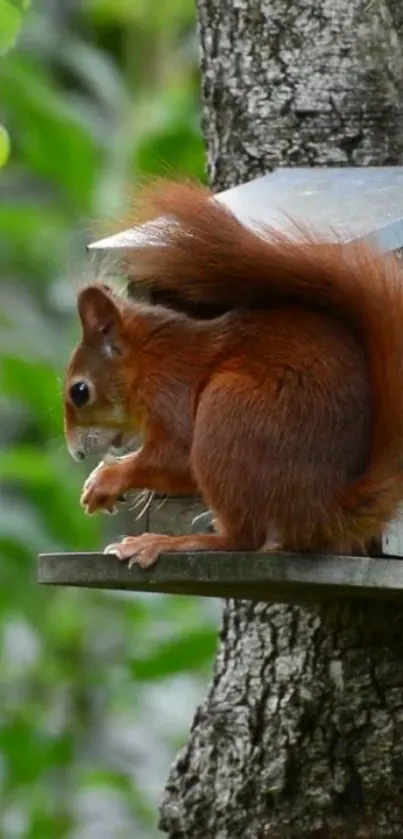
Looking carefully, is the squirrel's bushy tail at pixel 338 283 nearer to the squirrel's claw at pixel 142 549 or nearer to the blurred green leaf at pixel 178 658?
the squirrel's claw at pixel 142 549

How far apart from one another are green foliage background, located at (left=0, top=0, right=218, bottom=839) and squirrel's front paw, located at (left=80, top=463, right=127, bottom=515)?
0.85 metres

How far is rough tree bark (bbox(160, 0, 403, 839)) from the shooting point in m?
2.79

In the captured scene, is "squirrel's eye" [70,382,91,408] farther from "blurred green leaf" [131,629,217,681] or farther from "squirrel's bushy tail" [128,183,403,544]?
"blurred green leaf" [131,629,217,681]

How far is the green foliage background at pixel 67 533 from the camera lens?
3736 millimetres

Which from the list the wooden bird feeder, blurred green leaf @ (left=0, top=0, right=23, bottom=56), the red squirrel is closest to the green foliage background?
the wooden bird feeder

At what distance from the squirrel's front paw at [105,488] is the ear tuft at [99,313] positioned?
17cm

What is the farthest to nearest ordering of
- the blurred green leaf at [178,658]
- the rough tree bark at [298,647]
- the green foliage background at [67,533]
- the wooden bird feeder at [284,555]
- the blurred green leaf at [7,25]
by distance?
the green foliage background at [67,533] < the blurred green leaf at [178,658] < the rough tree bark at [298,647] < the wooden bird feeder at [284,555] < the blurred green leaf at [7,25]

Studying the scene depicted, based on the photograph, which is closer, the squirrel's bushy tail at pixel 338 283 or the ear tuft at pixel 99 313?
the squirrel's bushy tail at pixel 338 283

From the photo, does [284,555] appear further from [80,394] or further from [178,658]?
[178,658]

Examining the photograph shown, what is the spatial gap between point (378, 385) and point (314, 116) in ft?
2.54

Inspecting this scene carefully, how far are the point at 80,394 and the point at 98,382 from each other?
27mm

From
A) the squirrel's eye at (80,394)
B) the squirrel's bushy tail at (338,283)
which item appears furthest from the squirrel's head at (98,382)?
the squirrel's bushy tail at (338,283)

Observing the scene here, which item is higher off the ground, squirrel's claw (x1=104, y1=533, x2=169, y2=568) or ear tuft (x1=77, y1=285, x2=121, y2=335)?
ear tuft (x1=77, y1=285, x2=121, y2=335)

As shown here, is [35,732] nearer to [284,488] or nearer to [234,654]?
[234,654]
